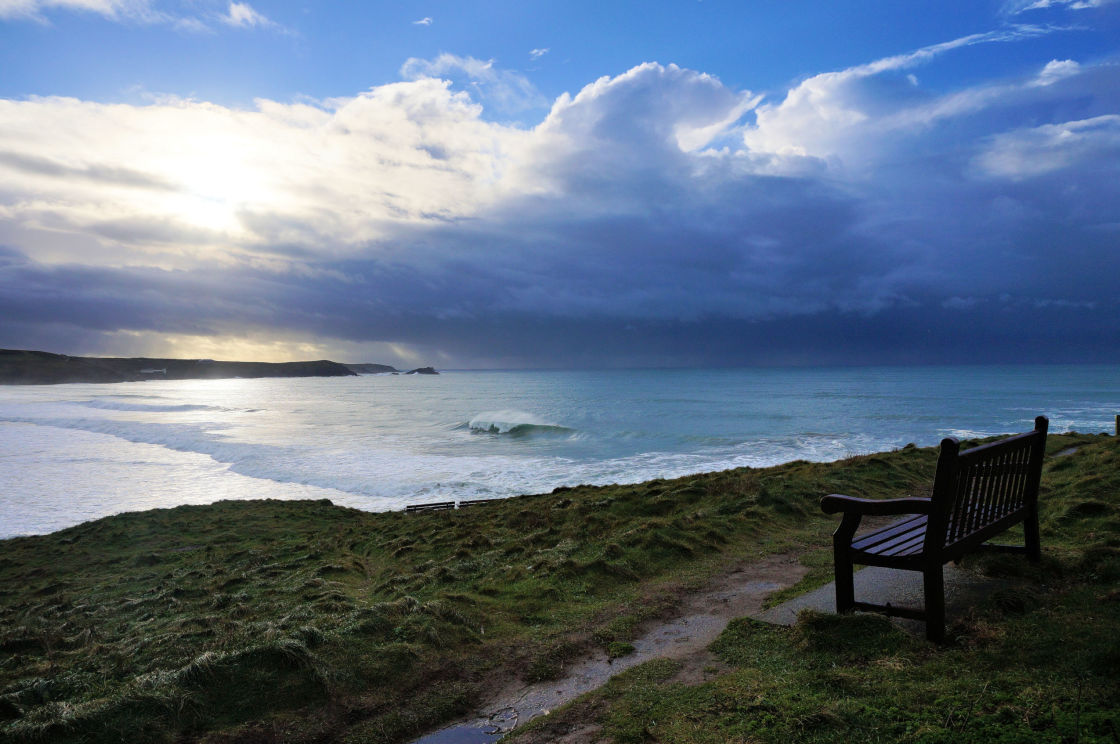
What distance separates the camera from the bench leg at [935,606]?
15.4ft

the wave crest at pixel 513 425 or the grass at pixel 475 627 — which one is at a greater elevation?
the grass at pixel 475 627

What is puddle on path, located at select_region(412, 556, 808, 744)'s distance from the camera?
4551 millimetres

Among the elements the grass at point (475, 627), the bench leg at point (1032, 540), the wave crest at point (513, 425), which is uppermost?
the bench leg at point (1032, 540)

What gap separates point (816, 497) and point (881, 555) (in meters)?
7.28

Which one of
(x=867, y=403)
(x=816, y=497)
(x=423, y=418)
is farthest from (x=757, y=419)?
(x=816, y=497)

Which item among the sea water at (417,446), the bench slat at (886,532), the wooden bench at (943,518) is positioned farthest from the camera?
the sea water at (417,446)

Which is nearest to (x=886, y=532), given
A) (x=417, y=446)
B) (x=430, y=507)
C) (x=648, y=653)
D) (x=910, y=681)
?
(x=910, y=681)

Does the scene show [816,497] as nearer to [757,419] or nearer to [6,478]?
[6,478]

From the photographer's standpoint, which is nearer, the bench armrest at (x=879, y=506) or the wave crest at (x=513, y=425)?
the bench armrest at (x=879, y=506)

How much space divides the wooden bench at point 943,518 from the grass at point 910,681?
0.36 metres

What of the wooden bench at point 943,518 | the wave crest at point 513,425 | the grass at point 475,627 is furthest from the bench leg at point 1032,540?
the wave crest at point 513,425

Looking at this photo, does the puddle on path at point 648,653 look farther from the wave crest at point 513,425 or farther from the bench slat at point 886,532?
the wave crest at point 513,425

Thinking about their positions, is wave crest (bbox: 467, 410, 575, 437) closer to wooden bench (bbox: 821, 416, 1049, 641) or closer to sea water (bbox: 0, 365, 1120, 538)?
sea water (bbox: 0, 365, 1120, 538)

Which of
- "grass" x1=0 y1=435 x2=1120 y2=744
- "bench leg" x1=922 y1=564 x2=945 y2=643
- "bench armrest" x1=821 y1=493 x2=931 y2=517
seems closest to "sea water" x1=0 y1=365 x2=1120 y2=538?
"grass" x1=0 y1=435 x2=1120 y2=744
